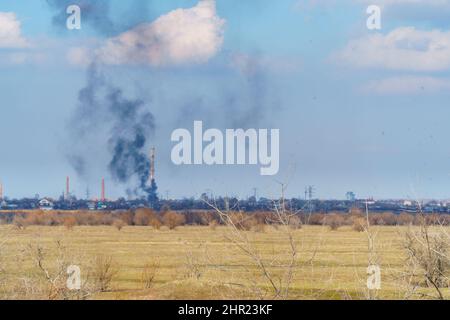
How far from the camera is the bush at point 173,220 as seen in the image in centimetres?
10075

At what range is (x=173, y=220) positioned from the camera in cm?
10062

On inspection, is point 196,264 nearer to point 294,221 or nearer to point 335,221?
point 294,221

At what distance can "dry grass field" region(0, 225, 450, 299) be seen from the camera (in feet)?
74.7

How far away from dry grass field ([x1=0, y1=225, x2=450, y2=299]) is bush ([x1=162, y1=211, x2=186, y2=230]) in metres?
1.06

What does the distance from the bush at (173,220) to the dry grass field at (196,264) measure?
41.8 inches

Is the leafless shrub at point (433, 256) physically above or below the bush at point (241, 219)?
below

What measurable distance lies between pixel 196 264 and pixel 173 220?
7302 cm

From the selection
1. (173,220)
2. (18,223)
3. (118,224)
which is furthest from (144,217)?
(18,223)

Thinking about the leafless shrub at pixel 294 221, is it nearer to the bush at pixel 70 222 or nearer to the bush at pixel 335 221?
the bush at pixel 335 221

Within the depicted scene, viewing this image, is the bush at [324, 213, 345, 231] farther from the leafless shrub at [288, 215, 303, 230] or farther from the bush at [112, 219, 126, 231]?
the leafless shrub at [288, 215, 303, 230]

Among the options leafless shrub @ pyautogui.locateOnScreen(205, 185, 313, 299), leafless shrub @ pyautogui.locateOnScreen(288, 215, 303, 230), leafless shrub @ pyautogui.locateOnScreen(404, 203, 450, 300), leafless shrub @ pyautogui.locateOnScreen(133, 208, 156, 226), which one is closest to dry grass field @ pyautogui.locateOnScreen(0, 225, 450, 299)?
leafless shrub @ pyautogui.locateOnScreen(205, 185, 313, 299)

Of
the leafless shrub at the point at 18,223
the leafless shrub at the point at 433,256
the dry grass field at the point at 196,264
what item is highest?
the leafless shrub at the point at 18,223

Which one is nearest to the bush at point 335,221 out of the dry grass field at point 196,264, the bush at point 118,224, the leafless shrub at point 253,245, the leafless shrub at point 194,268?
the dry grass field at point 196,264
